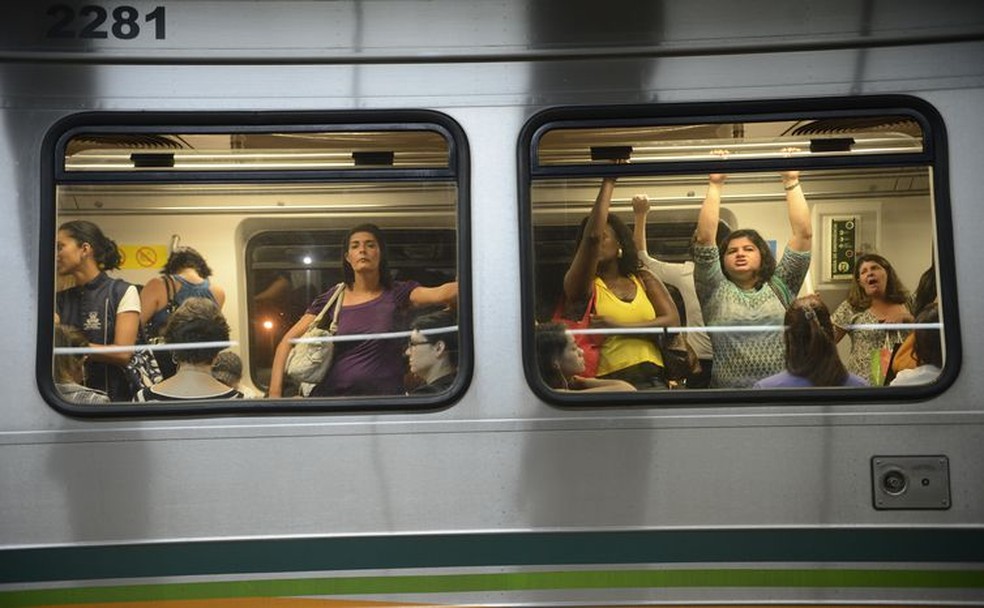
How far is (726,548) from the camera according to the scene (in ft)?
12.2

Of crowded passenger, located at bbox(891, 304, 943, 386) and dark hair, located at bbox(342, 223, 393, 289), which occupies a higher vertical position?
dark hair, located at bbox(342, 223, 393, 289)

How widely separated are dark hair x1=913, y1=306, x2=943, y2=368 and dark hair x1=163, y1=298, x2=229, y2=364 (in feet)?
8.81

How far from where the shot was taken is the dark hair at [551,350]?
3820 mm

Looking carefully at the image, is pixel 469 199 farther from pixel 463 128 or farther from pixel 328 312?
pixel 328 312

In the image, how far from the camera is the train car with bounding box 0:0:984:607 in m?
3.72

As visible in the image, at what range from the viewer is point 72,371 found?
3818 millimetres

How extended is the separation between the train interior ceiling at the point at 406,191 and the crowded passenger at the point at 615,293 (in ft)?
0.18

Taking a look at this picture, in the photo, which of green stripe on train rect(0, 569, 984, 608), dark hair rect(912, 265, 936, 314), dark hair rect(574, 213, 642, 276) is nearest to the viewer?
green stripe on train rect(0, 569, 984, 608)

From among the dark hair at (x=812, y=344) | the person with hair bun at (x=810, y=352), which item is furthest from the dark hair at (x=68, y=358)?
the dark hair at (x=812, y=344)

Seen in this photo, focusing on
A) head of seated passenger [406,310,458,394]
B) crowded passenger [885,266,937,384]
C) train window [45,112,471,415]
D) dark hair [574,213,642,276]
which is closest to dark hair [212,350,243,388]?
train window [45,112,471,415]

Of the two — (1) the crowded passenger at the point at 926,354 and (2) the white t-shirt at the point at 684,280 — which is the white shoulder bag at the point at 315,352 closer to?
(2) the white t-shirt at the point at 684,280

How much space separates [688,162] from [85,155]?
2.35 metres

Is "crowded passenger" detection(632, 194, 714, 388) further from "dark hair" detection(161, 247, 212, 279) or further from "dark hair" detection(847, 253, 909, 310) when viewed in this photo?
"dark hair" detection(161, 247, 212, 279)

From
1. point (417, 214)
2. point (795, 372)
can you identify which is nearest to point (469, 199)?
point (417, 214)
